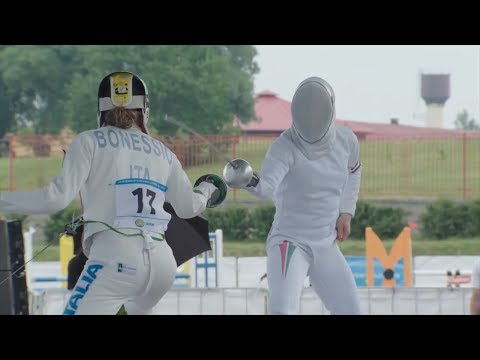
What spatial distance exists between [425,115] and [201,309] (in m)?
30.4

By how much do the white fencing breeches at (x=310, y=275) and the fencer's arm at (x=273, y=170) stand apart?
347 mm

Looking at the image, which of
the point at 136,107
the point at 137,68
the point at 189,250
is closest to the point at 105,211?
the point at 136,107

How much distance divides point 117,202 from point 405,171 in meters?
17.2

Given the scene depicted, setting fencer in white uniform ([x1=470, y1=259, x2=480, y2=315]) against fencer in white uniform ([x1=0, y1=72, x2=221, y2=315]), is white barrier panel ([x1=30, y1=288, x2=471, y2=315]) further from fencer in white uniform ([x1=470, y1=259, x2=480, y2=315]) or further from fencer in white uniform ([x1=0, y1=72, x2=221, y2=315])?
fencer in white uniform ([x1=0, y1=72, x2=221, y2=315])

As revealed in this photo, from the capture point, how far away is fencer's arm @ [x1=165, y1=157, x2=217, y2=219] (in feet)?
16.3

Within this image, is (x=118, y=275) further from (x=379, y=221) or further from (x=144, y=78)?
(x=144, y=78)

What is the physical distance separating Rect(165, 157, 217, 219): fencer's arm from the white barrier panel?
7.82 feet

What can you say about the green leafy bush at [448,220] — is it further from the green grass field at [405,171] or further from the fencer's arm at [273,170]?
the fencer's arm at [273,170]

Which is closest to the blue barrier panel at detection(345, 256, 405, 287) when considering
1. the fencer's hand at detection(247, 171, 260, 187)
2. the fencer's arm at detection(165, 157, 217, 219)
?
the fencer's hand at detection(247, 171, 260, 187)

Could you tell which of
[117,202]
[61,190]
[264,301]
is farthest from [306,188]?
[264,301]

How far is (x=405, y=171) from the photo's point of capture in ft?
70.3

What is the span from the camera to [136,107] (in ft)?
16.1

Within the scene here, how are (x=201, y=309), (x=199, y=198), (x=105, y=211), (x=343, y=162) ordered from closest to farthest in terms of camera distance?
(x=105, y=211), (x=199, y=198), (x=343, y=162), (x=201, y=309)
